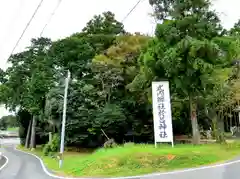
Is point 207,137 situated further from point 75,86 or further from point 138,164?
point 138,164

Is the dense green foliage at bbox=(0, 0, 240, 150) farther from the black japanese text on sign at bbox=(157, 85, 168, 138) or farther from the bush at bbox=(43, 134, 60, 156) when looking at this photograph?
the black japanese text on sign at bbox=(157, 85, 168, 138)

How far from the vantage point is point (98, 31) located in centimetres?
3484

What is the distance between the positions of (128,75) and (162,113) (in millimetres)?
10757

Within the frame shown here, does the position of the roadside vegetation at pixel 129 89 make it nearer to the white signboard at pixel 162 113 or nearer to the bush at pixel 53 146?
the bush at pixel 53 146

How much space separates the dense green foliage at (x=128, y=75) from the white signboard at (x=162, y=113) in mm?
1513

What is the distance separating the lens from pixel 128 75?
27.9m

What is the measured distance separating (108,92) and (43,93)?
741cm

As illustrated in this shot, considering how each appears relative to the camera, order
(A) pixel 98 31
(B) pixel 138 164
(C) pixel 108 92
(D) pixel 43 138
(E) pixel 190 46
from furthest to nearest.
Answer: (D) pixel 43 138 < (A) pixel 98 31 < (C) pixel 108 92 < (E) pixel 190 46 < (B) pixel 138 164

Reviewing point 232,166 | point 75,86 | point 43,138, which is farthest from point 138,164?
point 43,138

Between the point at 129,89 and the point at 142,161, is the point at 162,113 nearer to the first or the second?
the point at 142,161

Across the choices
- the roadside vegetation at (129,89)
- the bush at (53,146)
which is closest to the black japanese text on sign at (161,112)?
the roadside vegetation at (129,89)

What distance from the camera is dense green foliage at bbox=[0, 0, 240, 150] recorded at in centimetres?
1912

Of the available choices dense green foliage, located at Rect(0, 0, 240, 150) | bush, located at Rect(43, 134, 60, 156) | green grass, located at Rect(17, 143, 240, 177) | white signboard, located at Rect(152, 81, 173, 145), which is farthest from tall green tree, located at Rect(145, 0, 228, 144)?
bush, located at Rect(43, 134, 60, 156)

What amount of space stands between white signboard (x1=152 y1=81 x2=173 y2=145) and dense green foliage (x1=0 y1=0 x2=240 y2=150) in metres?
1.51
